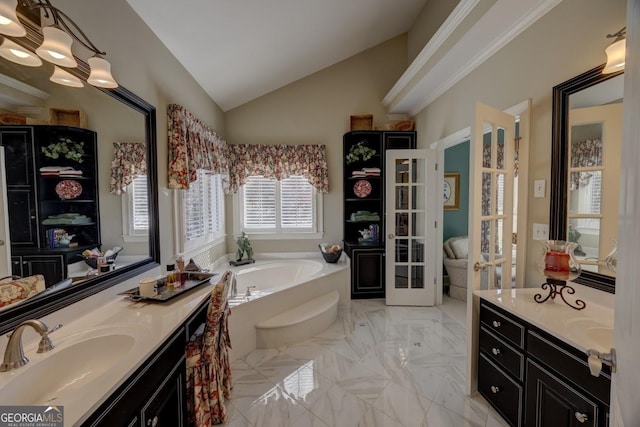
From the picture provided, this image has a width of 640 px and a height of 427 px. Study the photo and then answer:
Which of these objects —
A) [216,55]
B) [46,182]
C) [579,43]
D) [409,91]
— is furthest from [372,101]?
[46,182]

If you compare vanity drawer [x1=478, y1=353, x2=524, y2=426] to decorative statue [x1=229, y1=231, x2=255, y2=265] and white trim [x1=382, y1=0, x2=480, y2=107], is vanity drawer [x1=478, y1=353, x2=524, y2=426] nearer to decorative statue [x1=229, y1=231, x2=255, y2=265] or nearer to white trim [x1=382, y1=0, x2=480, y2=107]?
white trim [x1=382, y1=0, x2=480, y2=107]

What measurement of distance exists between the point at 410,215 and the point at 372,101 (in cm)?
186

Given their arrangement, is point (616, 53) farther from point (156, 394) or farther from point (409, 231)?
point (156, 394)

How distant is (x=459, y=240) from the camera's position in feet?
13.9

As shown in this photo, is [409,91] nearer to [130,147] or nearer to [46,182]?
[130,147]

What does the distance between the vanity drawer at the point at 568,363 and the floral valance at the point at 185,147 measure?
269cm

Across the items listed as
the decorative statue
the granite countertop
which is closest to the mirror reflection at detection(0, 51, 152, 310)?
the decorative statue

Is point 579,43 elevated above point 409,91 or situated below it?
below

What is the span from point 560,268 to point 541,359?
1.72 feet

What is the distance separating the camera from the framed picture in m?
4.84

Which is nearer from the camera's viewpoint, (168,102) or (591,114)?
(591,114)

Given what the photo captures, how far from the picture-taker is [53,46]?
1239 millimetres

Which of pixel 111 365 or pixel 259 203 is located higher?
pixel 259 203


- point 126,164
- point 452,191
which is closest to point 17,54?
point 126,164
